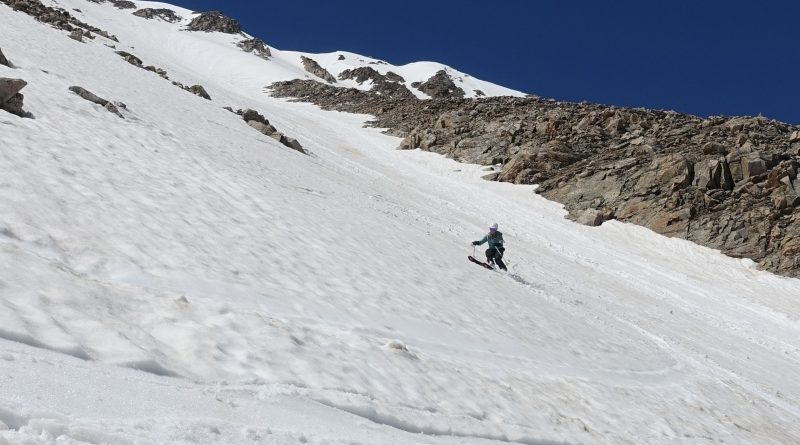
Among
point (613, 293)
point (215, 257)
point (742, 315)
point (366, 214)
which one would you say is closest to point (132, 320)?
point (215, 257)

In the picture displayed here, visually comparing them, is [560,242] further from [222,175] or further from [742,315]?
[222,175]

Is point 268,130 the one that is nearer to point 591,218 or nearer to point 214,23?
point 591,218

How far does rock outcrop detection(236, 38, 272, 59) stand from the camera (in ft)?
371

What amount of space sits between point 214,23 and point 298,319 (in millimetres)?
134015

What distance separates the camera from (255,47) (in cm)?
11588

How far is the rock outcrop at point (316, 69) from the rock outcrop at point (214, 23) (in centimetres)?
2400

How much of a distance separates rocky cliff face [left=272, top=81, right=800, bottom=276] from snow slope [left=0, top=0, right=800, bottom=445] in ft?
17.9

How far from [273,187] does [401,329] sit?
869 cm

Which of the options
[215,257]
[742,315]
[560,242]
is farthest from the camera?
[560,242]

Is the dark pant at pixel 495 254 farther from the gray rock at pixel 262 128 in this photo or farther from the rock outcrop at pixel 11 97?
the gray rock at pixel 262 128

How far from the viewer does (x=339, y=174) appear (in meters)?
26.1

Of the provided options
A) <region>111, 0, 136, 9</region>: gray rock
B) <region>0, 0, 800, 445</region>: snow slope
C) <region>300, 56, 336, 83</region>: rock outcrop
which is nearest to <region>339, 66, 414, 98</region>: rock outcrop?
<region>300, 56, 336, 83</region>: rock outcrop

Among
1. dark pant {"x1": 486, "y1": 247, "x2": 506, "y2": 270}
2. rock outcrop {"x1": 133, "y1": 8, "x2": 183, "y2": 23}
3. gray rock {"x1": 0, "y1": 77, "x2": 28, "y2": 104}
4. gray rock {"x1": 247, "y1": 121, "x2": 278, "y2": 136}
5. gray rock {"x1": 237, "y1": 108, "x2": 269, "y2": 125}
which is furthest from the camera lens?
rock outcrop {"x1": 133, "y1": 8, "x2": 183, "y2": 23}

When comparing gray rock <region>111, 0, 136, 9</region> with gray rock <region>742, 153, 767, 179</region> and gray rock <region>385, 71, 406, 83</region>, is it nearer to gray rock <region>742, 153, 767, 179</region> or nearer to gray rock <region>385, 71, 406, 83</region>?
gray rock <region>385, 71, 406, 83</region>
